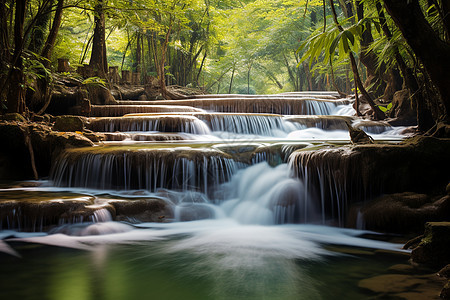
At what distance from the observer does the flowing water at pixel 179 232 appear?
291 centimetres

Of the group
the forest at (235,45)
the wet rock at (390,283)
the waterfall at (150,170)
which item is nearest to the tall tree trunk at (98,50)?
the forest at (235,45)

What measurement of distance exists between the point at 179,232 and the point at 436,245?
119 inches

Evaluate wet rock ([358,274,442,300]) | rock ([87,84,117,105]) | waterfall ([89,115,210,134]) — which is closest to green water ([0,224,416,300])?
wet rock ([358,274,442,300])

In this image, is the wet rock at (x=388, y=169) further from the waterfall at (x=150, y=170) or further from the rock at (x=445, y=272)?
the waterfall at (x=150, y=170)

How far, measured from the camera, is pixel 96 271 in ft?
10.6

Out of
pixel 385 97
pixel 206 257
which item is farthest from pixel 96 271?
pixel 385 97

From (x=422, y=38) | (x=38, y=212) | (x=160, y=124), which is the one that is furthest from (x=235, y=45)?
(x=38, y=212)

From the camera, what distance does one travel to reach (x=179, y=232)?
468 cm

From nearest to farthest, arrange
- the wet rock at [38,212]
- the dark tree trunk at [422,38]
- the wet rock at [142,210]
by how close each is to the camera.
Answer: the dark tree trunk at [422,38], the wet rock at [38,212], the wet rock at [142,210]

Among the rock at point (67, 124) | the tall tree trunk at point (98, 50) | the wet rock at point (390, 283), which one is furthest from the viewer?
the tall tree trunk at point (98, 50)

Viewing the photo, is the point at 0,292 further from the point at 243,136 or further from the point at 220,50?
the point at 220,50

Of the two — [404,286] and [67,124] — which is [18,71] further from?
[404,286]

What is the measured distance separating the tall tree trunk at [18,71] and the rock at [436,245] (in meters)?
7.48

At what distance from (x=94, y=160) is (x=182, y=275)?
12.1 ft
